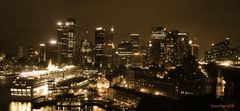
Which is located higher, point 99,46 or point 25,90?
point 99,46

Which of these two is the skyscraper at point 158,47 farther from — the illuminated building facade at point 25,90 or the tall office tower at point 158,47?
the illuminated building facade at point 25,90

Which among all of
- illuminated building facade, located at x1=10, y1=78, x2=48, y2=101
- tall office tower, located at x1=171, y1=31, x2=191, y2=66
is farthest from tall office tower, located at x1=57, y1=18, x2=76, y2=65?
illuminated building facade, located at x1=10, y1=78, x2=48, y2=101

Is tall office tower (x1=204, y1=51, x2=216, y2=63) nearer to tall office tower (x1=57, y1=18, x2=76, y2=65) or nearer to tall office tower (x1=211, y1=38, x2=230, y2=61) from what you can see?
tall office tower (x1=211, y1=38, x2=230, y2=61)

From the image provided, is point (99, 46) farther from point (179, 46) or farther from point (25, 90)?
point (25, 90)

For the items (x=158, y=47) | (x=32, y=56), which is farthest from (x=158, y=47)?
(x=32, y=56)

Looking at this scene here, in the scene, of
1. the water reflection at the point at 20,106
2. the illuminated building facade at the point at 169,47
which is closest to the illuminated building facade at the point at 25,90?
the water reflection at the point at 20,106

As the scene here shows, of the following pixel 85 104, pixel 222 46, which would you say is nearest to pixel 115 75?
pixel 85 104

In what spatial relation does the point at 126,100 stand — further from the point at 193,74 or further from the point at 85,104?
the point at 193,74
